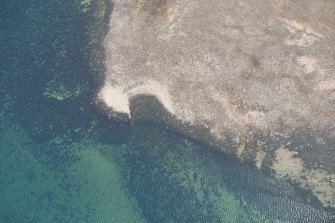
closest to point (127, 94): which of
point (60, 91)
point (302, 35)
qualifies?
point (60, 91)

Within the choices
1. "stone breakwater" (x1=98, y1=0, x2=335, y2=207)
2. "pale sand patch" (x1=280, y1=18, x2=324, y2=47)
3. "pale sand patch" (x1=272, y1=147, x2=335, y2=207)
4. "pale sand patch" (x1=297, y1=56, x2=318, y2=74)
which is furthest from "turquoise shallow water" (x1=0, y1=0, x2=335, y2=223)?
"pale sand patch" (x1=280, y1=18, x2=324, y2=47)

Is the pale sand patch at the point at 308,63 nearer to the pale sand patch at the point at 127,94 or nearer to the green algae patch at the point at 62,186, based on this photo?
the pale sand patch at the point at 127,94

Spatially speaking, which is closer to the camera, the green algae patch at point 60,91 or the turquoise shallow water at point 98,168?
the turquoise shallow water at point 98,168

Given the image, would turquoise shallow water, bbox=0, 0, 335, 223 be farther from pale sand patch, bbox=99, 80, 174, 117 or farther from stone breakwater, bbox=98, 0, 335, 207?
stone breakwater, bbox=98, 0, 335, 207

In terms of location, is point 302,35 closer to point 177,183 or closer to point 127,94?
point 127,94

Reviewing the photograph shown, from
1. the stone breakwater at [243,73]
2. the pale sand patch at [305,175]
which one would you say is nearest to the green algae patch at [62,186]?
the stone breakwater at [243,73]

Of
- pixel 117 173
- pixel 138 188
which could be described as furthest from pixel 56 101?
pixel 138 188
